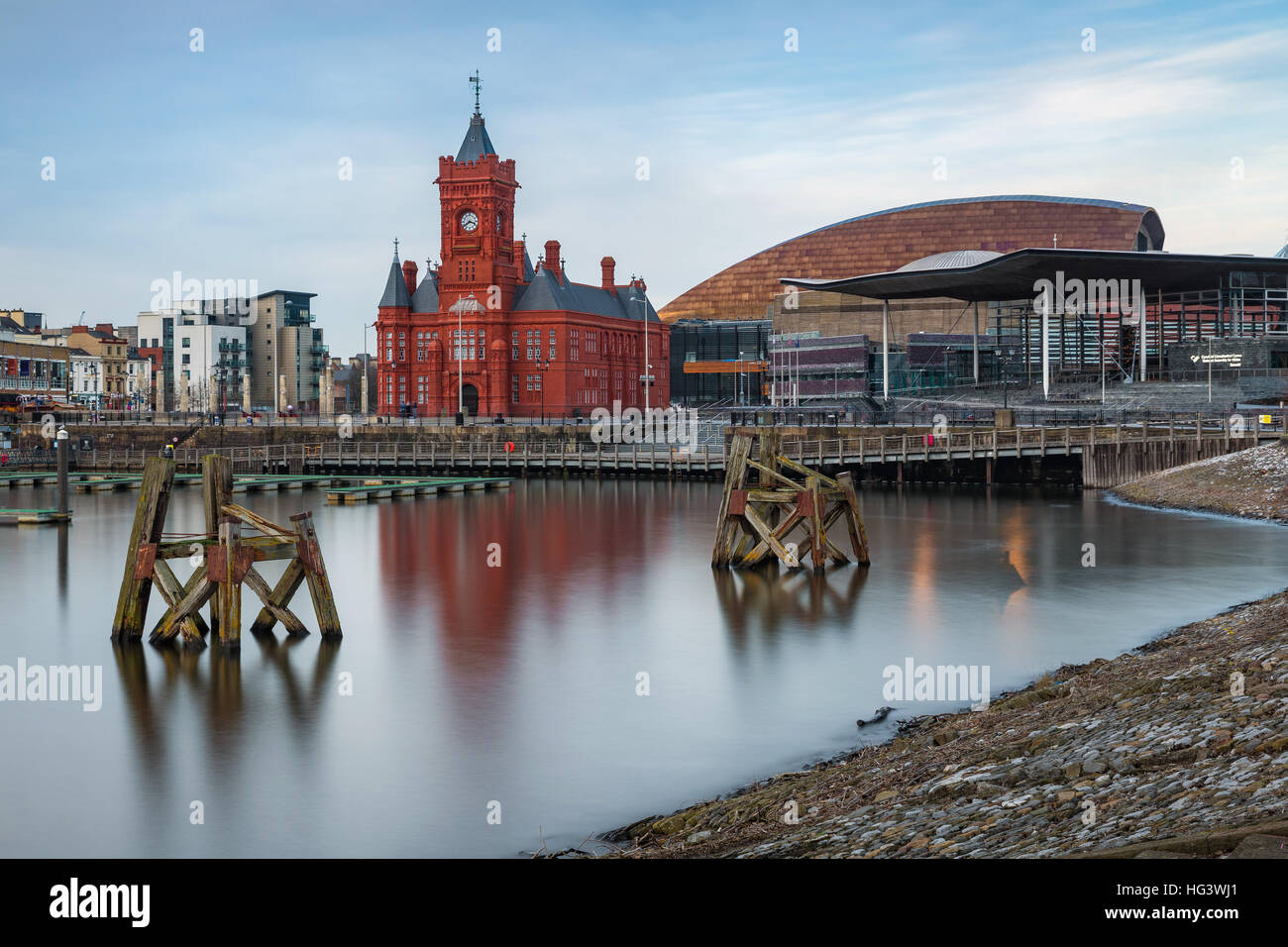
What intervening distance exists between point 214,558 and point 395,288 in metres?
83.0

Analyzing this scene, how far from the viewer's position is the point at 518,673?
73.8 ft

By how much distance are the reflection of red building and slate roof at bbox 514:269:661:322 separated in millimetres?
117

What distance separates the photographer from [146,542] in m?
23.2

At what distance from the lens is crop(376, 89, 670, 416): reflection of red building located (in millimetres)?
98938

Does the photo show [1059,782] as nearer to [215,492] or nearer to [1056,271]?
[215,492]

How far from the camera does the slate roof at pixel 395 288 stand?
10281 cm

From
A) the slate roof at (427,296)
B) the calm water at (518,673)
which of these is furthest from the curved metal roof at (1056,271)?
the calm water at (518,673)

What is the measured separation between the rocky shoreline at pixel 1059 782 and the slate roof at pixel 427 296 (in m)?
88.6

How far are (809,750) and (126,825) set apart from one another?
8.41 meters
